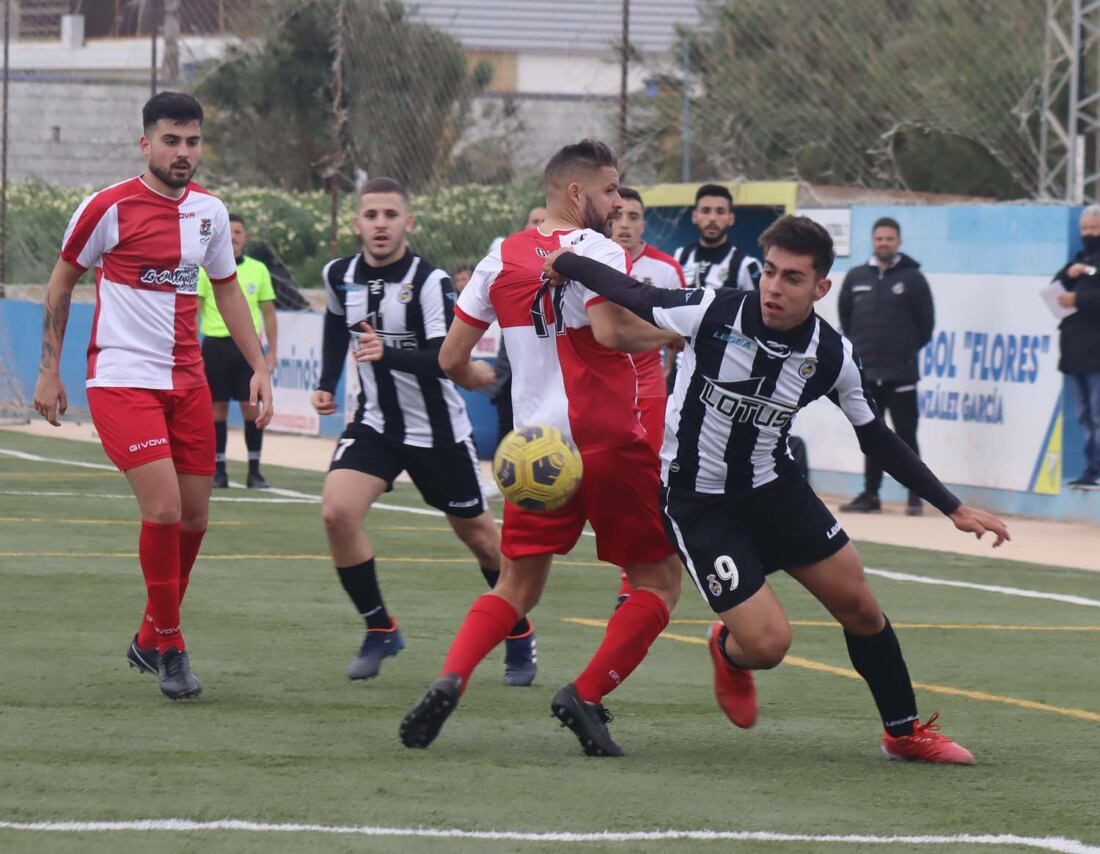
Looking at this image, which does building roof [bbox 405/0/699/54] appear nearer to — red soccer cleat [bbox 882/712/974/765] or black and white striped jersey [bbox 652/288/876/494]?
black and white striped jersey [bbox 652/288/876/494]

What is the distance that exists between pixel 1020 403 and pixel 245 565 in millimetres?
6677

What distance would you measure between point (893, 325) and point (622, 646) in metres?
9.48

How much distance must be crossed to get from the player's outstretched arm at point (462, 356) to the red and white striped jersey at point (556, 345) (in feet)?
0.11

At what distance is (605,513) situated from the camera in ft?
22.0

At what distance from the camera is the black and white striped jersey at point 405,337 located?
27.4 feet

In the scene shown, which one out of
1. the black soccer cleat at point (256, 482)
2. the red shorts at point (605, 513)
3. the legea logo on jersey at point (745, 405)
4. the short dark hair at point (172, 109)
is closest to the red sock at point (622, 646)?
the red shorts at point (605, 513)

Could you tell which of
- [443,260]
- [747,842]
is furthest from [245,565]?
[443,260]

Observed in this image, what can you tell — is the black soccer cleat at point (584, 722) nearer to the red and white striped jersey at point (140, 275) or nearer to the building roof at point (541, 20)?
the red and white striped jersey at point (140, 275)

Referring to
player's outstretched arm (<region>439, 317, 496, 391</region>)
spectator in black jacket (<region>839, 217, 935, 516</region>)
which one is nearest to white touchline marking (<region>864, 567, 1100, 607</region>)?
spectator in black jacket (<region>839, 217, 935, 516</region>)

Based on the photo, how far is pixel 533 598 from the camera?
6.80 metres

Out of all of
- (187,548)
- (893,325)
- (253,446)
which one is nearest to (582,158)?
(187,548)

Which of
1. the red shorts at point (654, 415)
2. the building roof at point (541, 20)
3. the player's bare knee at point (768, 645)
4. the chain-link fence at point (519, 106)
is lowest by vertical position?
the player's bare knee at point (768, 645)

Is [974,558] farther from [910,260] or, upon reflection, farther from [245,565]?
[245,565]

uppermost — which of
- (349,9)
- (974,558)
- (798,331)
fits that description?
(349,9)
